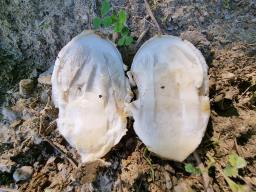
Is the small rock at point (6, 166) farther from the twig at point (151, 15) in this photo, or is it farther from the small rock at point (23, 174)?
the twig at point (151, 15)

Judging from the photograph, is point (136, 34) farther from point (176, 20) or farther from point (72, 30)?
point (72, 30)

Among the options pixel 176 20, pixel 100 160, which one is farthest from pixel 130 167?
pixel 176 20

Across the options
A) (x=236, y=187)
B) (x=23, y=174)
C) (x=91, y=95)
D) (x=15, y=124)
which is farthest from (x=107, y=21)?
(x=236, y=187)

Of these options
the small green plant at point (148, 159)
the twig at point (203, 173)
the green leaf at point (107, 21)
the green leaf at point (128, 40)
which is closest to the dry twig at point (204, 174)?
the twig at point (203, 173)

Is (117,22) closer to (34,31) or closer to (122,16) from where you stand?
(122,16)

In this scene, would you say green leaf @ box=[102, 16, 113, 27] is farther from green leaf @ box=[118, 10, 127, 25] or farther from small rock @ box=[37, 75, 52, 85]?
small rock @ box=[37, 75, 52, 85]
